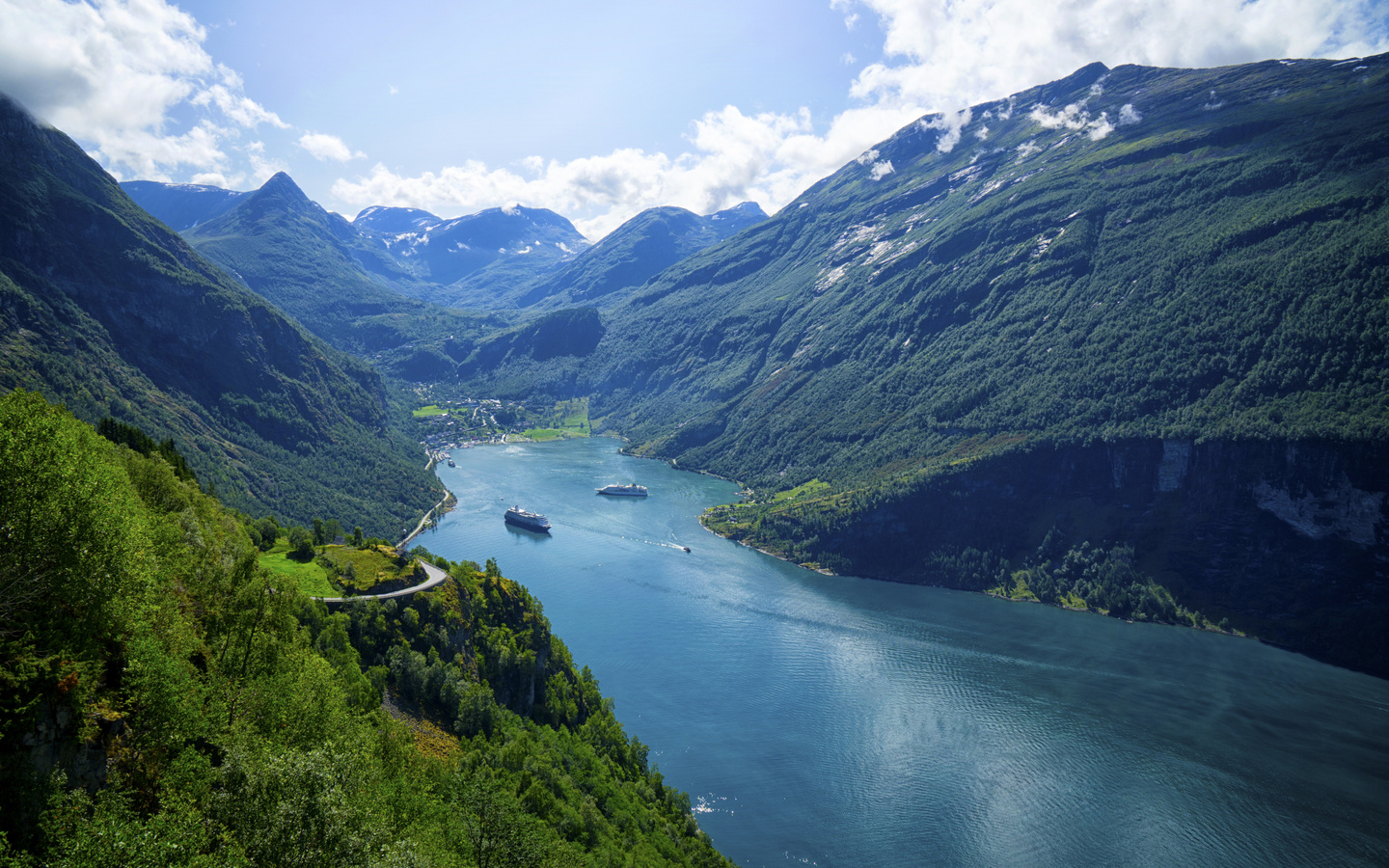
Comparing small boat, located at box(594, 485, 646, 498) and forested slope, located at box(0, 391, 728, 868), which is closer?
forested slope, located at box(0, 391, 728, 868)

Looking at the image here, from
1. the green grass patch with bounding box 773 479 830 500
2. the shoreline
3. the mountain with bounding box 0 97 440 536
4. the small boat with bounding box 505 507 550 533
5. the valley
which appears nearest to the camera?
the valley

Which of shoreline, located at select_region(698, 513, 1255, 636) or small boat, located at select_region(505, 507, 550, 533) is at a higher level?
shoreline, located at select_region(698, 513, 1255, 636)

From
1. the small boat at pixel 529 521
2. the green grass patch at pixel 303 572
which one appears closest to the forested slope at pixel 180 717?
the green grass patch at pixel 303 572

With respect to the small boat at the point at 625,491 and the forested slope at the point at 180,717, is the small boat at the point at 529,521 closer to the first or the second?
the small boat at the point at 625,491

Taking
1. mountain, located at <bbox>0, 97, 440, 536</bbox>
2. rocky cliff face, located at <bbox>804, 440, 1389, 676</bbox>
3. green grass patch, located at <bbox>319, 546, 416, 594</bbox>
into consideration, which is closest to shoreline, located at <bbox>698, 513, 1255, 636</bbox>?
rocky cliff face, located at <bbox>804, 440, 1389, 676</bbox>

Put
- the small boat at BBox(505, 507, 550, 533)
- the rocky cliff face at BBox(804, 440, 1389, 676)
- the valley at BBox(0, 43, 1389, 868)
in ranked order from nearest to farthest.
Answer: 1. the valley at BBox(0, 43, 1389, 868)
2. the rocky cliff face at BBox(804, 440, 1389, 676)
3. the small boat at BBox(505, 507, 550, 533)

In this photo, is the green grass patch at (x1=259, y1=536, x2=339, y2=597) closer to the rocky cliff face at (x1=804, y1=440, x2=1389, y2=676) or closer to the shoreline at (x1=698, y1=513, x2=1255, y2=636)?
the shoreline at (x1=698, y1=513, x2=1255, y2=636)

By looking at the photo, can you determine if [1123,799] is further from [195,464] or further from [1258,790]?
[195,464]
